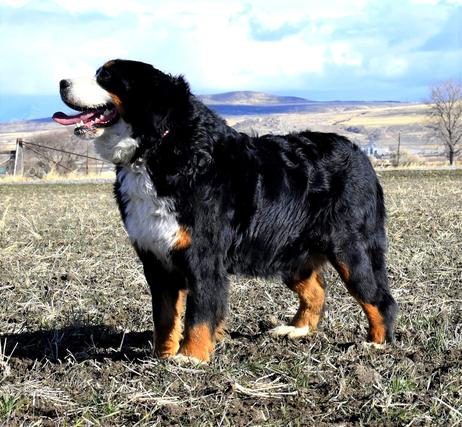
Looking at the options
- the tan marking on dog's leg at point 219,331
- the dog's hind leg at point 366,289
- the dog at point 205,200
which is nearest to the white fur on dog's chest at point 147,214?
the dog at point 205,200

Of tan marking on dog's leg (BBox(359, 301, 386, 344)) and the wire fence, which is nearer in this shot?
tan marking on dog's leg (BBox(359, 301, 386, 344))

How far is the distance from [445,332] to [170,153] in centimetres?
251

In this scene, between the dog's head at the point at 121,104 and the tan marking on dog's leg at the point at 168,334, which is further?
the tan marking on dog's leg at the point at 168,334

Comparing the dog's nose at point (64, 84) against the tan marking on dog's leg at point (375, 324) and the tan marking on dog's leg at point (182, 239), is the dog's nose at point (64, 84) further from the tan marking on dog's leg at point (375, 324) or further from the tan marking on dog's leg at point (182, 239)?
the tan marking on dog's leg at point (375, 324)

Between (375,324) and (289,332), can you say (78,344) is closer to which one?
(289,332)

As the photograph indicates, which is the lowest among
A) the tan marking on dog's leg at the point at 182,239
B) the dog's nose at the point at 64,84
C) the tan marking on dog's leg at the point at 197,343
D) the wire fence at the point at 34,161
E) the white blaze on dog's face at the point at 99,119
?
the wire fence at the point at 34,161

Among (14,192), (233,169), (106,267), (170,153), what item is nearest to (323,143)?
(233,169)

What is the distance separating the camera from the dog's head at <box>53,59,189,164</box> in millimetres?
4828

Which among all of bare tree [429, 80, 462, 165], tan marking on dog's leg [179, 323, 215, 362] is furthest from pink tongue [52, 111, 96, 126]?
bare tree [429, 80, 462, 165]

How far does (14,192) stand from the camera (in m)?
21.9

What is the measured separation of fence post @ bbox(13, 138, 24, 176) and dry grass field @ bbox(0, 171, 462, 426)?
72.0 feet

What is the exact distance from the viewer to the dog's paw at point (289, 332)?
5688 millimetres

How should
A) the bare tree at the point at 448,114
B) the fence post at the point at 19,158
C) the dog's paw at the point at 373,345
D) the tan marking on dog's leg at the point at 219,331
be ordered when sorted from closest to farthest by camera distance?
the tan marking on dog's leg at the point at 219,331 → the dog's paw at the point at 373,345 → the fence post at the point at 19,158 → the bare tree at the point at 448,114

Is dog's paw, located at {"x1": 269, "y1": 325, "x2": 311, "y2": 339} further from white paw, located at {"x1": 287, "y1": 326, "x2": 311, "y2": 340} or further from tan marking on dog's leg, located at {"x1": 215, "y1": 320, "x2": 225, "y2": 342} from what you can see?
tan marking on dog's leg, located at {"x1": 215, "y1": 320, "x2": 225, "y2": 342}
